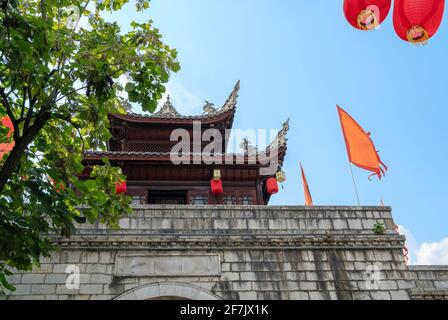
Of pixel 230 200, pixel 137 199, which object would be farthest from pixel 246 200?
pixel 137 199

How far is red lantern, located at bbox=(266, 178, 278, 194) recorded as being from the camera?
1208cm

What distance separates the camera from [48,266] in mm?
8047

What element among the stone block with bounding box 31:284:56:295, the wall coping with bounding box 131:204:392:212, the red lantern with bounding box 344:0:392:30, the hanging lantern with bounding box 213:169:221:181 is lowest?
the stone block with bounding box 31:284:56:295

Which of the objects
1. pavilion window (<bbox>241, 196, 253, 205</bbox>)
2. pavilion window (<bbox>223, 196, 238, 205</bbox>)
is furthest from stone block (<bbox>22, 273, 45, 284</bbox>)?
pavilion window (<bbox>241, 196, 253, 205</bbox>)

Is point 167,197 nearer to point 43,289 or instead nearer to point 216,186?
point 216,186

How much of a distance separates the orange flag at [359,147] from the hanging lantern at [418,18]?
132 inches

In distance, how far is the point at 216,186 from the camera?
37.9ft

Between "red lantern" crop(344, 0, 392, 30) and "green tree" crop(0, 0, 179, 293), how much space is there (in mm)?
4070

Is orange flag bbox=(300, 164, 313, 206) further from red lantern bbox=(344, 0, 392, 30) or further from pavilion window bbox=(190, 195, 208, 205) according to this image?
red lantern bbox=(344, 0, 392, 30)

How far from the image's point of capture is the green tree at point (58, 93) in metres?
5.21

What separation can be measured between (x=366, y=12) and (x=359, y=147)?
396 cm
